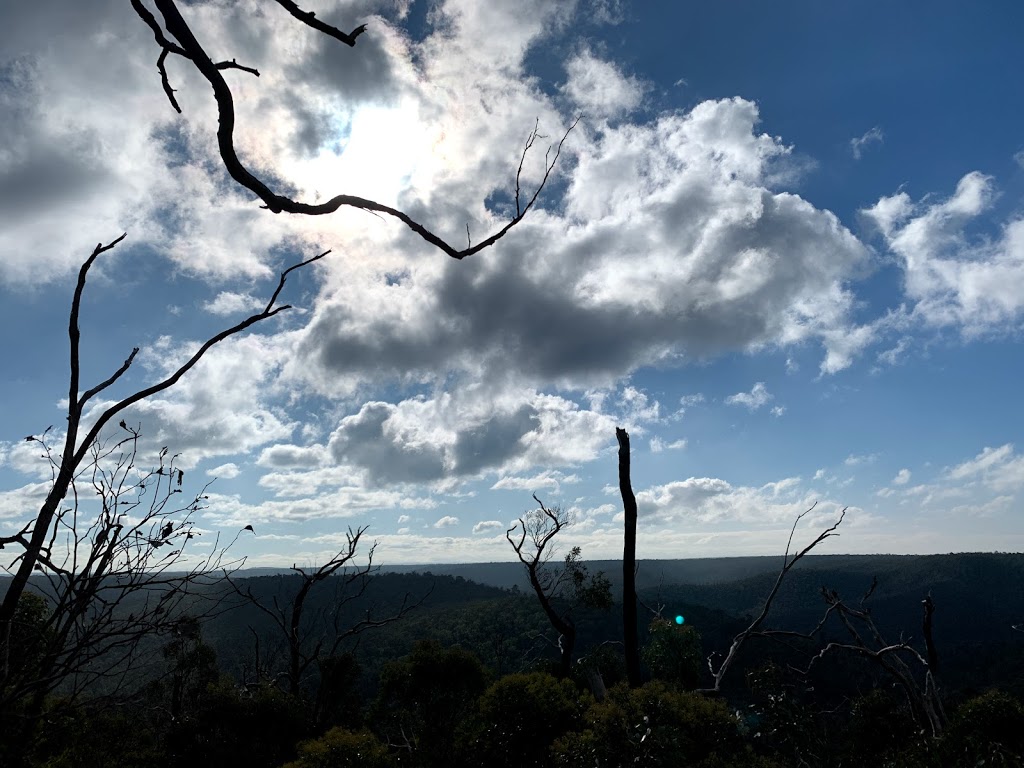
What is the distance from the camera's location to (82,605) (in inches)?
95.7

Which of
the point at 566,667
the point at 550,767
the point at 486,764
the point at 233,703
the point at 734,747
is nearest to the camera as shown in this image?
the point at 734,747

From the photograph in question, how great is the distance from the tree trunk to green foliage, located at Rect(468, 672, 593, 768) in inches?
54.4

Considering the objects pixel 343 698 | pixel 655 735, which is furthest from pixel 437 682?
pixel 655 735

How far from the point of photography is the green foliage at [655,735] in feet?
29.5

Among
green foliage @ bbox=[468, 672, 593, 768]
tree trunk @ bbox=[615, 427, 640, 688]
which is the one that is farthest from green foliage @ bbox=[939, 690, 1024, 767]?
green foliage @ bbox=[468, 672, 593, 768]

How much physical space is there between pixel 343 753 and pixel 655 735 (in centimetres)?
600

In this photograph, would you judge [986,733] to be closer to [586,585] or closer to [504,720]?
[504,720]

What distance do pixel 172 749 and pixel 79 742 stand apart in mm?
3564

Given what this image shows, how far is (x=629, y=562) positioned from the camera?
13.5 meters

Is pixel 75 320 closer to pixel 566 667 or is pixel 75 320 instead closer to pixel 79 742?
pixel 79 742

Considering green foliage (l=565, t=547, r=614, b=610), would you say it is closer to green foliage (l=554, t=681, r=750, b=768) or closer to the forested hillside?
the forested hillside

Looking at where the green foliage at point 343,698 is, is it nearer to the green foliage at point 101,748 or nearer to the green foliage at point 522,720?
the green foliage at point 101,748

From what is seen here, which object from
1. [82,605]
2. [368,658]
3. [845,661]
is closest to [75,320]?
[82,605]

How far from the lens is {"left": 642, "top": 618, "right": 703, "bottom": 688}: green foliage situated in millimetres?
36347
